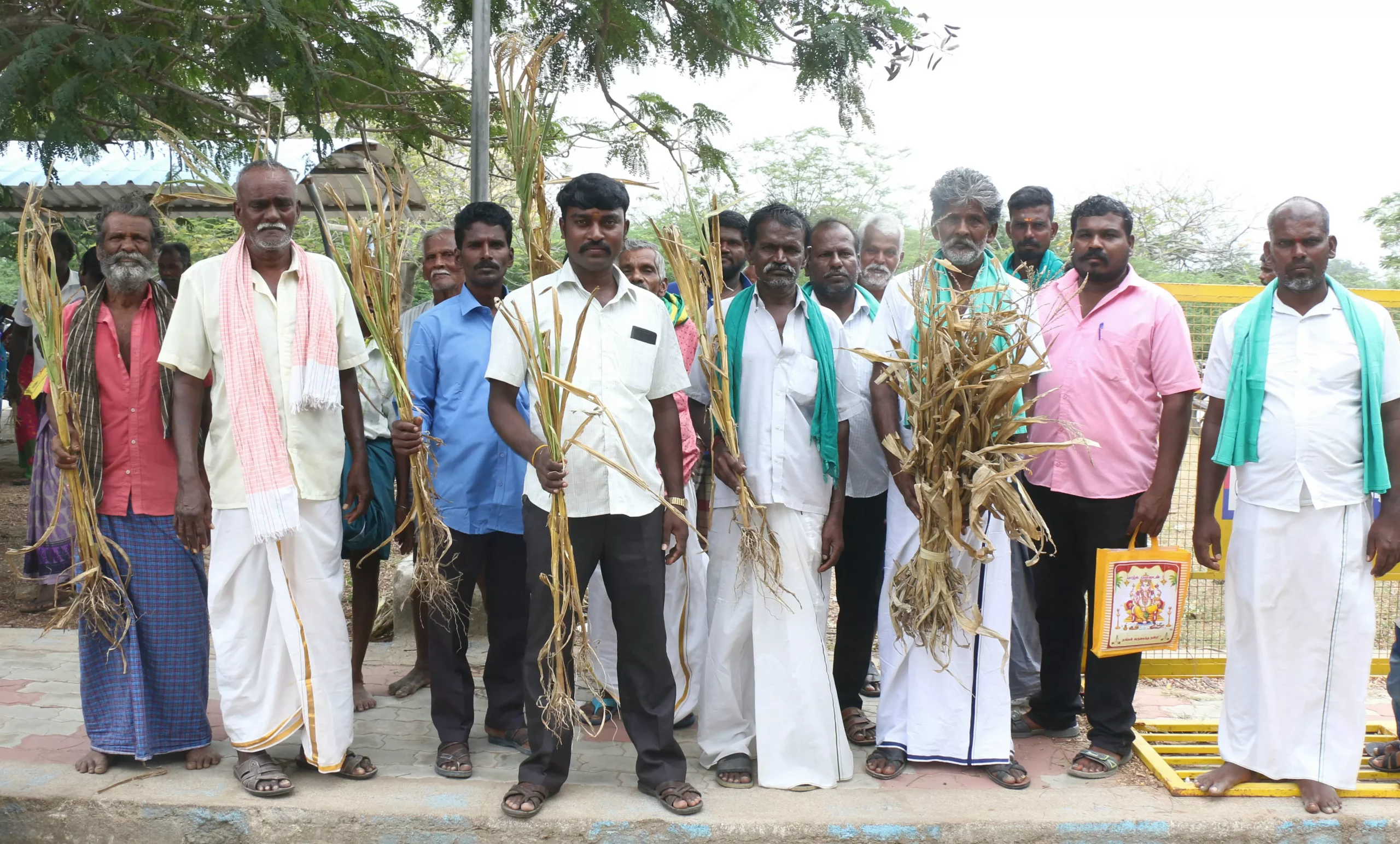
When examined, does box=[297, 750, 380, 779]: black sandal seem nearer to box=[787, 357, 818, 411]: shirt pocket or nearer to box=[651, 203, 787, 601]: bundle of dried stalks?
box=[651, 203, 787, 601]: bundle of dried stalks

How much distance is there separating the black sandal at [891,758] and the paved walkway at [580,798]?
0.03m

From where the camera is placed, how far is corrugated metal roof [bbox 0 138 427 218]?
679 centimetres

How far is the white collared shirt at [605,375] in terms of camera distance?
11.0ft

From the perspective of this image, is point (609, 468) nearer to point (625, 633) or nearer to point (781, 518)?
point (625, 633)

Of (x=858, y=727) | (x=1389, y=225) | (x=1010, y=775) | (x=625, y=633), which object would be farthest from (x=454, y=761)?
(x=1389, y=225)

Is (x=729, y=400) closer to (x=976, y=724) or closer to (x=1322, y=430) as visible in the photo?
(x=976, y=724)

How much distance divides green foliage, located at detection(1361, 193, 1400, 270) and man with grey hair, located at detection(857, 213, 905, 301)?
19522mm

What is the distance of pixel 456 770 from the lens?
12.2 ft

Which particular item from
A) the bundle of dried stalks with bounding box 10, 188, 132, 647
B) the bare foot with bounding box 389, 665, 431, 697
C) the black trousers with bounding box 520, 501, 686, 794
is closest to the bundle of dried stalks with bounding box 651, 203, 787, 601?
the black trousers with bounding box 520, 501, 686, 794

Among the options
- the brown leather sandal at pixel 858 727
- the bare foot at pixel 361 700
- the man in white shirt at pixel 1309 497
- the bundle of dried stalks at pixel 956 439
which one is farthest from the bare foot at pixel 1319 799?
the bare foot at pixel 361 700

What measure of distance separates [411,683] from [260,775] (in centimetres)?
111

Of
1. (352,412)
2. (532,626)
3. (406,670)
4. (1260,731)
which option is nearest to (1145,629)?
(1260,731)

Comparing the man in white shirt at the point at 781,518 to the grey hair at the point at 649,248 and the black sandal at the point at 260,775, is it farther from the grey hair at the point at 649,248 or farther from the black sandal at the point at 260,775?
the black sandal at the point at 260,775

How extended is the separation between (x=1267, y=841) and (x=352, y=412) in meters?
3.37
